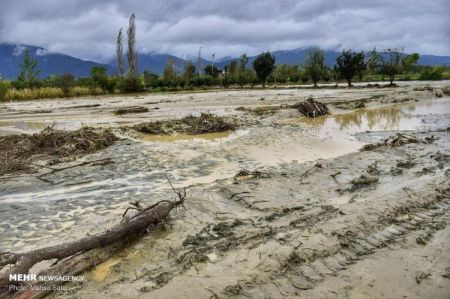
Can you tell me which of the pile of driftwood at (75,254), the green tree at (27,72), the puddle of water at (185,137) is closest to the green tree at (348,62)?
the puddle of water at (185,137)

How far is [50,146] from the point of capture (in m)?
12.3

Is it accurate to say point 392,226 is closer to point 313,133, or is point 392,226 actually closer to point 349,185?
point 349,185

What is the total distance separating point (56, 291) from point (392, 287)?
326 cm

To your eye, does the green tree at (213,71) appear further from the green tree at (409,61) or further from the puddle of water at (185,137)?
the puddle of water at (185,137)

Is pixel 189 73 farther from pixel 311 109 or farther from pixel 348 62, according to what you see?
pixel 311 109

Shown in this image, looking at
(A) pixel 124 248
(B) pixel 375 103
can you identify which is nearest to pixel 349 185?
(A) pixel 124 248

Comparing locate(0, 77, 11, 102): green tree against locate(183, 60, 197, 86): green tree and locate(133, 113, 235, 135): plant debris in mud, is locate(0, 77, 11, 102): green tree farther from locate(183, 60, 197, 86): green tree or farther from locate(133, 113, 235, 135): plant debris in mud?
locate(133, 113, 235, 135): plant debris in mud

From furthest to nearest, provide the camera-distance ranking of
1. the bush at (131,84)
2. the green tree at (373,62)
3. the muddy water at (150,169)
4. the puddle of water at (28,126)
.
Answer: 1. the green tree at (373,62)
2. the bush at (131,84)
3. the puddle of water at (28,126)
4. the muddy water at (150,169)

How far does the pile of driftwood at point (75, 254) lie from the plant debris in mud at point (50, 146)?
571 cm

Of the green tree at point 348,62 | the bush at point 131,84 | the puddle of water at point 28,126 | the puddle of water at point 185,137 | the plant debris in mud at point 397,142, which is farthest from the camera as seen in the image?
the bush at point 131,84

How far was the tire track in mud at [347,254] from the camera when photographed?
13.7ft

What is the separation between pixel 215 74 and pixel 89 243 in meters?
64.6

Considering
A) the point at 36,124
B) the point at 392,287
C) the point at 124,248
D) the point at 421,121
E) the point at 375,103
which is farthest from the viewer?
the point at 375,103

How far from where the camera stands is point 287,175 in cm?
869
